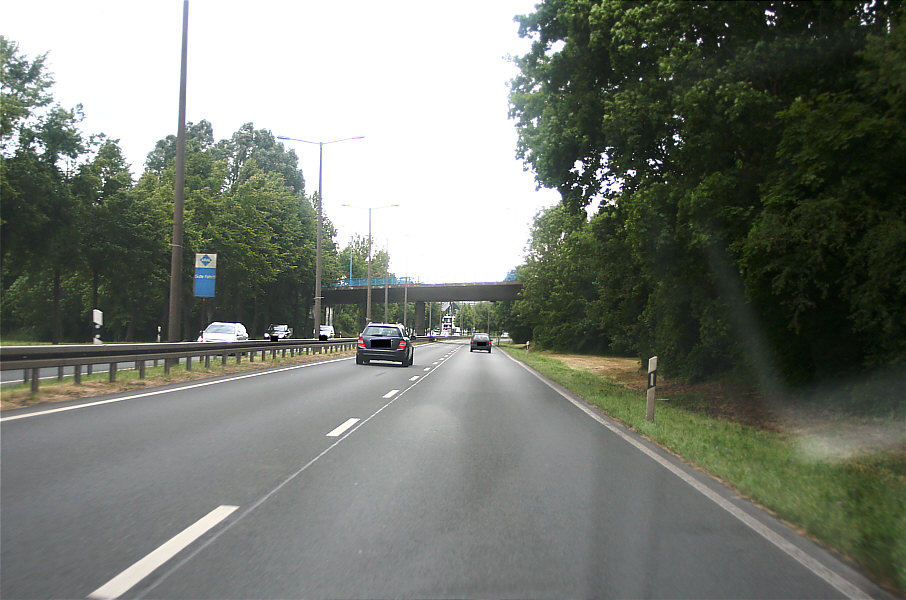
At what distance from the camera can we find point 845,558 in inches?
178

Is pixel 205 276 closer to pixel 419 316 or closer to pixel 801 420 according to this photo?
pixel 801 420

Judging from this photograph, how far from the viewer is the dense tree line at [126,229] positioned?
1539 inches

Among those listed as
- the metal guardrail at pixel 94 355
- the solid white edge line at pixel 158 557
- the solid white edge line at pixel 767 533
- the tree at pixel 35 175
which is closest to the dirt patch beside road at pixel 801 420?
the solid white edge line at pixel 767 533

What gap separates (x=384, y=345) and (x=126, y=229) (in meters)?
29.2

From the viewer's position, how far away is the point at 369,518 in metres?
5.13

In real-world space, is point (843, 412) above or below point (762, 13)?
below

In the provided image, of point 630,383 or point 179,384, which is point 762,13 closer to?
point 630,383

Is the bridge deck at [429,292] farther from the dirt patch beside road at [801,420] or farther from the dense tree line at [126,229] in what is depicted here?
the dirt patch beside road at [801,420]

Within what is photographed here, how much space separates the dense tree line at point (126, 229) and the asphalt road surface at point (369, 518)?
34758 mm

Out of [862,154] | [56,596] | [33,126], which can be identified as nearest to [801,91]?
[862,154]

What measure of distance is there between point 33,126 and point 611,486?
43719 mm

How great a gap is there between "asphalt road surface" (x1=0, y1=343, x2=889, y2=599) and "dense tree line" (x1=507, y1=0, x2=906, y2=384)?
4.24m

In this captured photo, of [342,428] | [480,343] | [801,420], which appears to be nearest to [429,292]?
[480,343]

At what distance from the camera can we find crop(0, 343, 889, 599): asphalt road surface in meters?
3.86
